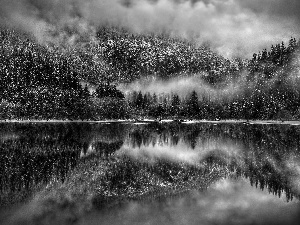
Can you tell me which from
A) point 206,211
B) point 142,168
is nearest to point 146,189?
point 206,211

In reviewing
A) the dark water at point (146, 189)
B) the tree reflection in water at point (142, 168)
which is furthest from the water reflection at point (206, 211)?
the tree reflection in water at point (142, 168)

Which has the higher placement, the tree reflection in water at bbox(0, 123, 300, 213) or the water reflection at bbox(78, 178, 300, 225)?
the tree reflection in water at bbox(0, 123, 300, 213)

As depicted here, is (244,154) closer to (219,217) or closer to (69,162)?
(69,162)

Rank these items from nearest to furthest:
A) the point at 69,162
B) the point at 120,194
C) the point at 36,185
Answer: the point at 120,194
the point at 36,185
the point at 69,162

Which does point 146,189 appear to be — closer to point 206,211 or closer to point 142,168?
point 206,211

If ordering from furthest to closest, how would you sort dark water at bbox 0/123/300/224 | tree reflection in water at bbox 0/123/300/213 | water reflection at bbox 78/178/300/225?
1. tree reflection in water at bbox 0/123/300/213
2. dark water at bbox 0/123/300/224
3. water reflection at bbox 78/178/300/225

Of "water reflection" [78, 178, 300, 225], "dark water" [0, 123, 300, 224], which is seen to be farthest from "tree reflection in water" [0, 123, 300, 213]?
"water reflection" [78, 178, 300, 225]

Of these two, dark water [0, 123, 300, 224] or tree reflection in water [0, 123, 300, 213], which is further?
tree reflection in water [0, 123, 300, 213]

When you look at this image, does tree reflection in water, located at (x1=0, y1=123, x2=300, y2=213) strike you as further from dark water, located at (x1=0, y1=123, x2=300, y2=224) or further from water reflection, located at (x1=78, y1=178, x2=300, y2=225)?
water reflection, located at (x1=78, y1=178, x2=300, y2=225)

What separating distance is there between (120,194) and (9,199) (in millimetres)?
6794

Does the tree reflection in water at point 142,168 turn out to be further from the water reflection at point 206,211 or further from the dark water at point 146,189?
the water reflection at point 206,211

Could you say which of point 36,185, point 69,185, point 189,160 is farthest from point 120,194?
point 189,160

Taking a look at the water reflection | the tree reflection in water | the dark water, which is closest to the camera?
the water reflection

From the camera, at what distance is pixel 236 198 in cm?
2488
